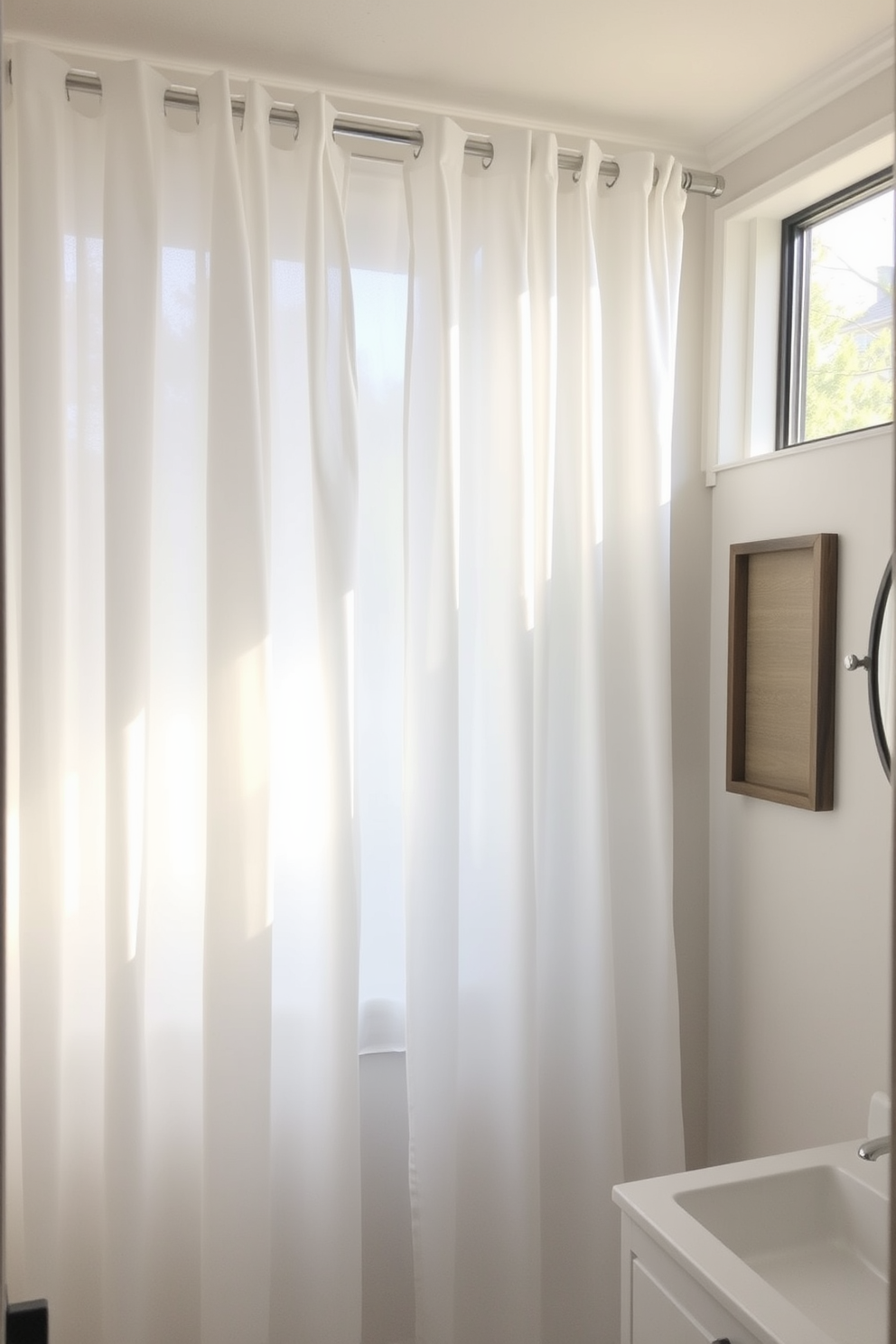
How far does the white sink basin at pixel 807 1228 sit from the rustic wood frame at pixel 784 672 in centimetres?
65

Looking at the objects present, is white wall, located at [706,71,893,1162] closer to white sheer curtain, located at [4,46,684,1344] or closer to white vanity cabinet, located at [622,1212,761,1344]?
white sheer curtain, located at [4,46,684,1344]

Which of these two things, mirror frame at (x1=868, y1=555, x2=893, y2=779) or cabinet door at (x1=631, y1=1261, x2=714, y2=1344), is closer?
cabinet door at (x1=631, y1=1261, x2=714, y2=1344)

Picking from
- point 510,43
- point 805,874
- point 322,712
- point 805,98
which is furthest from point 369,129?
point 805,874

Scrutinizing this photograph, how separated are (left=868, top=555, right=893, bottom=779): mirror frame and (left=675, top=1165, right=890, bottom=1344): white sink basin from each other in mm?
685

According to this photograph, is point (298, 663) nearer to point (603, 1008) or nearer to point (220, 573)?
point (220, 573)

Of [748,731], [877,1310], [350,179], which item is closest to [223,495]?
[350,179]

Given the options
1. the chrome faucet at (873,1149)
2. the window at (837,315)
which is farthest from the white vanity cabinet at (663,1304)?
the window at (837,315)

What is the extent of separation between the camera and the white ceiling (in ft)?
5.92

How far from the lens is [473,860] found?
2.13 meters

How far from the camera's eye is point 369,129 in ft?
6.63

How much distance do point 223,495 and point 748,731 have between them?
116cm

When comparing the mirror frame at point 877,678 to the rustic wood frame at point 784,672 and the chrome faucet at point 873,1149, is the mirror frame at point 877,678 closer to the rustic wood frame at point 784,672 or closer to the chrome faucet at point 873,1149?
the rustic wood frame at point 784,672

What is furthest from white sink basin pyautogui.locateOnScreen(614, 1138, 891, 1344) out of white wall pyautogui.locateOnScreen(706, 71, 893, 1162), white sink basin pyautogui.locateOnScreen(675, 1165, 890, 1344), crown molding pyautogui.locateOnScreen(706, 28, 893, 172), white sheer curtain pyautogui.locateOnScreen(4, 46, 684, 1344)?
crown molding pyautogui.locateOnScreen(706, 28, 893, 172)

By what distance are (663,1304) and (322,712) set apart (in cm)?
109
